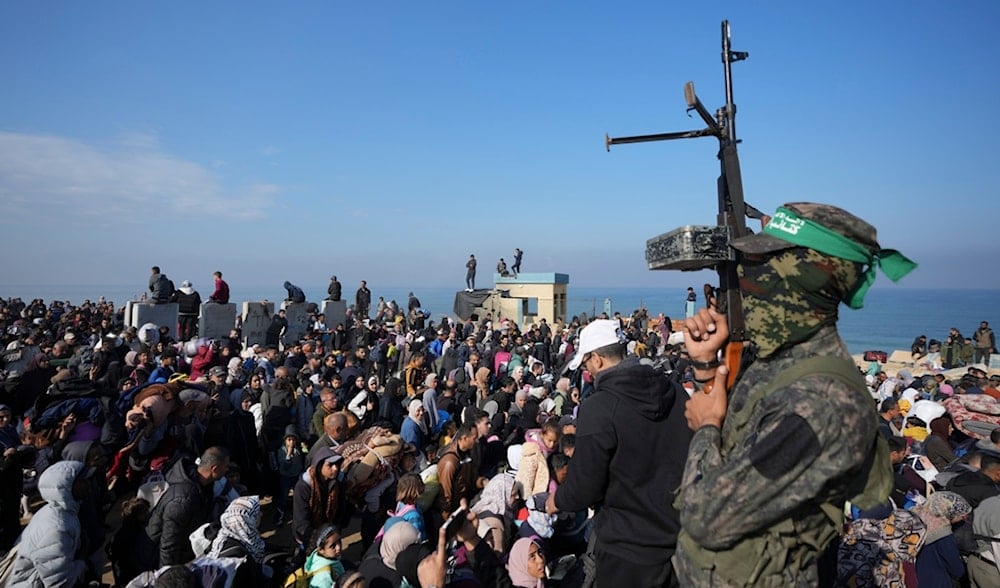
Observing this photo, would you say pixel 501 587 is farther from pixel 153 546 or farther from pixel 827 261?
pixel 827 261

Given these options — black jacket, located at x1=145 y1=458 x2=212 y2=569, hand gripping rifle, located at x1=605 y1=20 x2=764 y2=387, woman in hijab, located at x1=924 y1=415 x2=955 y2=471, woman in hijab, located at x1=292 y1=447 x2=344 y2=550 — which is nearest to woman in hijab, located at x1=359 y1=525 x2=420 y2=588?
woman in hijab, located at x1=292 y1=447 x2=344 y2=550

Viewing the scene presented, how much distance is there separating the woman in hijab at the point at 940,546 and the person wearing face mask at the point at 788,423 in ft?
12.3

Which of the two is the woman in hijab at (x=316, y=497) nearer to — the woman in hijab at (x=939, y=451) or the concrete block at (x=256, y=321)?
the woman in hijab at (x=939, y=451)

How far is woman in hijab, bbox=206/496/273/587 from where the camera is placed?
13.3ft

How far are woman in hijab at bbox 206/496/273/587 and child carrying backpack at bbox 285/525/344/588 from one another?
0.85 ft

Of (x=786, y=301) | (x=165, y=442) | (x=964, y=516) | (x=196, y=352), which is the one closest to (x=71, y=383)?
(x=165, y=442)

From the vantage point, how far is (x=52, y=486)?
4.30m

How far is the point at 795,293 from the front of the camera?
5.37 feet

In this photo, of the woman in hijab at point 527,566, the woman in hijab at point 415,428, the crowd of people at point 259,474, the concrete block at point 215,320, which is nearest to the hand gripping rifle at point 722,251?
the crowd of people at point 259,474

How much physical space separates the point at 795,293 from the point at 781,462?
18.9 inches

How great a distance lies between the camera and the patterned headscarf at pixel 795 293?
1601 mm

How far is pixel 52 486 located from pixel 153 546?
0.86 metres

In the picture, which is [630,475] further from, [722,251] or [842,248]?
[842,248]

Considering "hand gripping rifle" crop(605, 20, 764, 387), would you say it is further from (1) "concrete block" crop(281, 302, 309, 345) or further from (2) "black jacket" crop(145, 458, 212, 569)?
(1) "concrete block" crop(281, 302, 309, 345)
